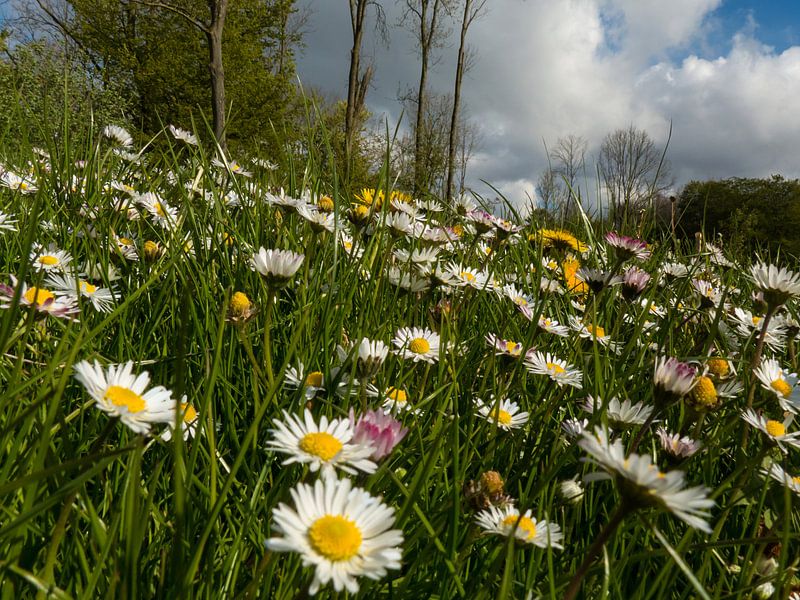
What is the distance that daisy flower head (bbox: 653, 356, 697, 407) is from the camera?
668mm

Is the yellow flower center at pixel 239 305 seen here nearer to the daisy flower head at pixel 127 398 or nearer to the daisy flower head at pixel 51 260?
the daisy flower head at pixel 127 398

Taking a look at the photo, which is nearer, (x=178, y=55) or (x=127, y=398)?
(x=127, y=398)

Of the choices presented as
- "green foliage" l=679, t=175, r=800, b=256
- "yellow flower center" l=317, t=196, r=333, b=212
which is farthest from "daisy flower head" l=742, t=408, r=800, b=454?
"green foliage" l=679, t=175, r=800, b=256

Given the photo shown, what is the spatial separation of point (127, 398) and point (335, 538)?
0.24 meters

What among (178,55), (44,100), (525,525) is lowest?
(525,525)

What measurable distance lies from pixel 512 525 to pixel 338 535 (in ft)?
0.78

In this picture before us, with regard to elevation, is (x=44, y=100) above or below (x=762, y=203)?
below

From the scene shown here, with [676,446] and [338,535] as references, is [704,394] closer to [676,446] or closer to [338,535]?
[676,446]

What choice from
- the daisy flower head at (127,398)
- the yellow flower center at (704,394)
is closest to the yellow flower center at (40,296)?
the daisy flower head at (127,398)

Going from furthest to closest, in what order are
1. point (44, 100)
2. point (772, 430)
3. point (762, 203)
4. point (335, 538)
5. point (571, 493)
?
point (762, 203) → point (44, 100) → point (772, 430) → point (571, 493) → point (335, 538)

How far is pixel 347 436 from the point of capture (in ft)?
1.61

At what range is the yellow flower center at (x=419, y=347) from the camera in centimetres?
97

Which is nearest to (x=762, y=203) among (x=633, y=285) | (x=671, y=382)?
(x=633, y=285)

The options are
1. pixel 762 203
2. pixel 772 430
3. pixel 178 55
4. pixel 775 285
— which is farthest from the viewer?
pixel 762 203
